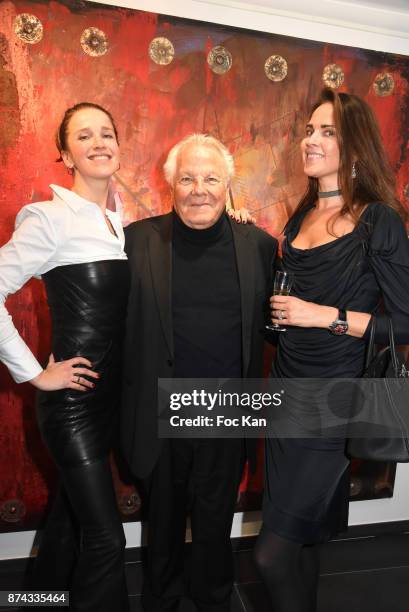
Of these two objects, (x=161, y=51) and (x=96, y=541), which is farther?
(x=161, y=51)

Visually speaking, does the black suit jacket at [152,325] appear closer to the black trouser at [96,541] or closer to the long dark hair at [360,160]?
the black trouser at [96,541]

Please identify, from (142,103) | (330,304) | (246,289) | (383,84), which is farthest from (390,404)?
(383,84)

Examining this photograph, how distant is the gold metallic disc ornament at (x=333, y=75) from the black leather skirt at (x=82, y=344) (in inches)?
63.5

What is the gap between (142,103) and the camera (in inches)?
94.1

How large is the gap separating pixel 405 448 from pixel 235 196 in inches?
59.9

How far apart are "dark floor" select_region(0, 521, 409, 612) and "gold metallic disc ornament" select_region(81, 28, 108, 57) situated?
2577 mm

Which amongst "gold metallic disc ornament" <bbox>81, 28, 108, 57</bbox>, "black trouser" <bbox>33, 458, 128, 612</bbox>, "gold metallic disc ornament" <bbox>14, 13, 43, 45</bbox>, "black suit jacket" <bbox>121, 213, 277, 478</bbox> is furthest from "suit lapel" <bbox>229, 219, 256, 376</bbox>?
"gold metallic disc ornament" <bbox>14, 13, 43, 45</bbox>

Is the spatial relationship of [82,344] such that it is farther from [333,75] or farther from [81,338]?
[333,75]

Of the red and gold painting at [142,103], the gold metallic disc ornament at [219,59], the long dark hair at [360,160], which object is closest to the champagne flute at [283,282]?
the long dark hair at [360,160]

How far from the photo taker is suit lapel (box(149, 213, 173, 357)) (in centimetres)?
192

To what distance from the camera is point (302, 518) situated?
178cm

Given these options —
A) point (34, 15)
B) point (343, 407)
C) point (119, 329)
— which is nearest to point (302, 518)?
point (343, 407)

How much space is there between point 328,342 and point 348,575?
1.56 metres

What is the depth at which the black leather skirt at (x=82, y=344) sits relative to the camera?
5.69 ft
